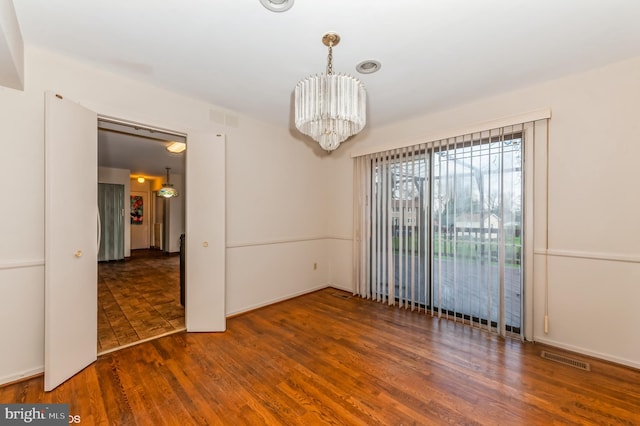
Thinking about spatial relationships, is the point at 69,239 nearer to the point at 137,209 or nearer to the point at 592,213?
the point at 592,213

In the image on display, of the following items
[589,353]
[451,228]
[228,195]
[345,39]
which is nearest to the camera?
[345,39]

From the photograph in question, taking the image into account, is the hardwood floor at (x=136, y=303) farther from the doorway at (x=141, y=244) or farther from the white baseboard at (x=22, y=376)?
the white baseboard at (x=22, y=376)

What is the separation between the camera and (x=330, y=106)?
1.70 metres

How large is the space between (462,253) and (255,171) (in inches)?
110

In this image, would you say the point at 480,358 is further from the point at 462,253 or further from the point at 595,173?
the point at 595,173

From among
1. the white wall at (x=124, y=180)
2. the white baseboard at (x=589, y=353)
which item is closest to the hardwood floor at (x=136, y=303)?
the white wall at (x=124, y=180)

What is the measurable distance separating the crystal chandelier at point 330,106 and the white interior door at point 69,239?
1.84m

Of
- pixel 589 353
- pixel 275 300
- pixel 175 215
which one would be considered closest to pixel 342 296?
pixel 275 300

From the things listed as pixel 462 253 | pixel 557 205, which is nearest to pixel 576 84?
pixel 557 205

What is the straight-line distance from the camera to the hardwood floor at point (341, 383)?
Answer: 1771mm

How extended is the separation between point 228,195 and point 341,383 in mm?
2401

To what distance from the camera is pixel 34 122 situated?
7.06 feet

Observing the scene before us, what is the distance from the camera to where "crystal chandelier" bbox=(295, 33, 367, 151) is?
Result: 5.57ft

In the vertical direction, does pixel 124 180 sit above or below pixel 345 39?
below
